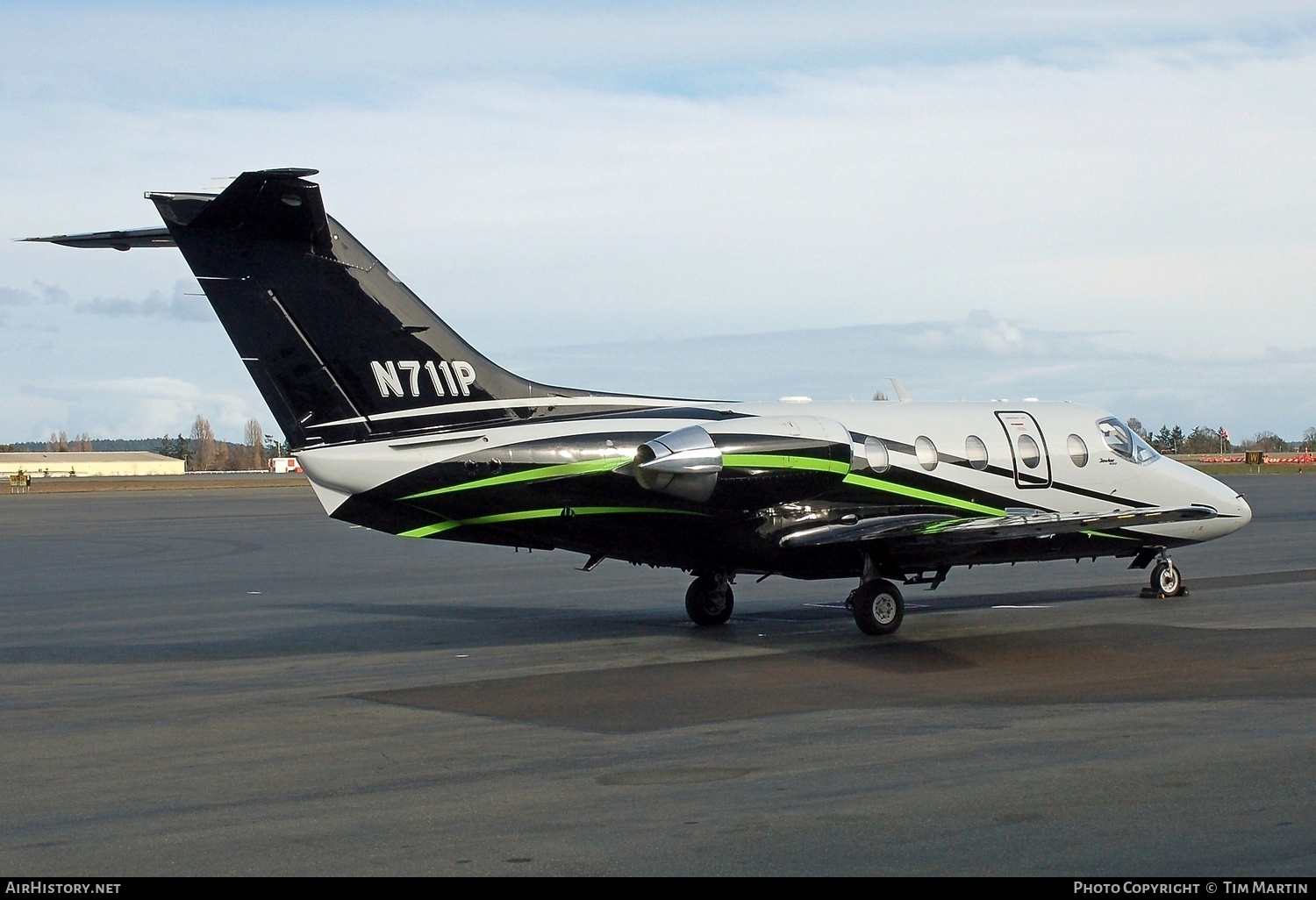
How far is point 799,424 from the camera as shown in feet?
55.0

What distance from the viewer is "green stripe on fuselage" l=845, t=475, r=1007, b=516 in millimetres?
17641

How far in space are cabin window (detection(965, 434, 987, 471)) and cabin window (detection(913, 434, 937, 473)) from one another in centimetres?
55

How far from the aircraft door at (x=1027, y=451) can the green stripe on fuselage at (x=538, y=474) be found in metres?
5.85

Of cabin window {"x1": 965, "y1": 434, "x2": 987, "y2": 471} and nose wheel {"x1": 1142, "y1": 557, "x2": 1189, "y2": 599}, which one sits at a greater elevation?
cabin window {"x1": 965, "y1": 434, "x2": 987, "y2": 471}

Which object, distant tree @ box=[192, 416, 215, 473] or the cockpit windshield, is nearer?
the cockpit windshield

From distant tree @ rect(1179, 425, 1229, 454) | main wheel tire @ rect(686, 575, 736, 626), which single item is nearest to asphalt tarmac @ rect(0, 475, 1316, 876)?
main wheel tire @ rect(686, 575, 736, 626)

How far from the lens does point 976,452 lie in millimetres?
18688

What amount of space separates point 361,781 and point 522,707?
3.02 meters

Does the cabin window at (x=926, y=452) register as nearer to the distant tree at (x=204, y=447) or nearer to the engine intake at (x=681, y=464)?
the engine intake at (x=681, y=464)

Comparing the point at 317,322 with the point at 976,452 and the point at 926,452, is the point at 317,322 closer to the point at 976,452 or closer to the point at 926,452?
the point at 926,452

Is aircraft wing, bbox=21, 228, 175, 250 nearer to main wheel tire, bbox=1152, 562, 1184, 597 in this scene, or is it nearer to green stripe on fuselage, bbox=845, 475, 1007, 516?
green stripe on fuselage, bbox=845, 475, 1007, 516

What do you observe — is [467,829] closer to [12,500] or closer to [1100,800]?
[1100,800]

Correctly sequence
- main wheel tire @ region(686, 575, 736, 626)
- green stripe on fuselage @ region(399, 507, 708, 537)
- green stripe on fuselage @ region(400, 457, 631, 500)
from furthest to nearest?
main wheel tire @ region(686, 575, 736, 626) < green stripe on fuselage @ region(399, 507, 708, 537) < green stripe on fuselage @ region(400, 457, 631, 500)

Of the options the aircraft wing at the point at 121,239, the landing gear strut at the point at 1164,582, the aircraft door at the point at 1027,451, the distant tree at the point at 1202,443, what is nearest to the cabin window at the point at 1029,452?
the aircraft door at the point at 1027,451
